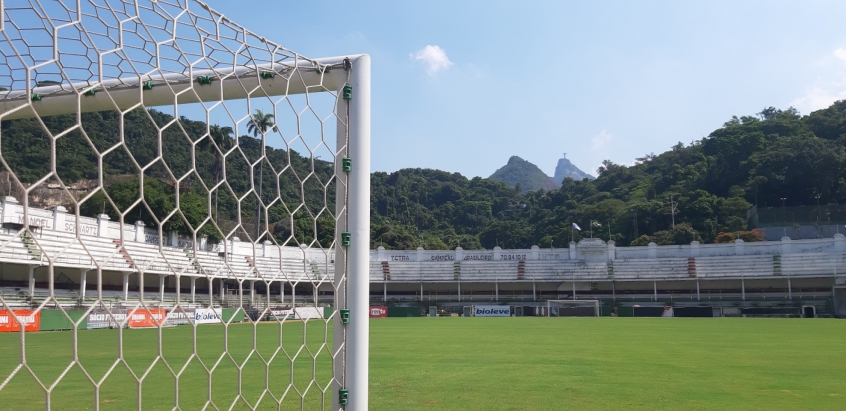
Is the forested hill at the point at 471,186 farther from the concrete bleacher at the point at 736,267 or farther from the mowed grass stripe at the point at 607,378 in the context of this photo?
the concrete bleacher at the point at 736,267

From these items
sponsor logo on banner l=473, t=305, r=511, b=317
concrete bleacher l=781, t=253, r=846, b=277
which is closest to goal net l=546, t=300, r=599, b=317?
sponsor logo on banner l=473, t=305, r=511, b=317

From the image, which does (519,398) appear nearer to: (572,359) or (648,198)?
(572,359)

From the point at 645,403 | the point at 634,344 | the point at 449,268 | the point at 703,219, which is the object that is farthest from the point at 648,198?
the point at 645,403

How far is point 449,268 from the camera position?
180ft

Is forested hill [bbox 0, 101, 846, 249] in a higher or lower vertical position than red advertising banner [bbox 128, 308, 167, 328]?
higher

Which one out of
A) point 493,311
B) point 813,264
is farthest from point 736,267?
point 493,311

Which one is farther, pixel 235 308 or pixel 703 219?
pixel 703 219

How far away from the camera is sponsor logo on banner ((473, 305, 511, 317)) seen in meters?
43.2

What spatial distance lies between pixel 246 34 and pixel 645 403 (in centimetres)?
457

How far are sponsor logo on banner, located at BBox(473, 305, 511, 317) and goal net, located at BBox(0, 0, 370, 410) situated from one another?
40352mm

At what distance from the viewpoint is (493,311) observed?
4338 centimetres

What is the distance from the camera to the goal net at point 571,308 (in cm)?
4185

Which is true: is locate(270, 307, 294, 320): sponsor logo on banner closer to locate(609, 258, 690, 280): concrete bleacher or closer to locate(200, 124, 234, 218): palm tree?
locate(200, 124, 234, 218): palm tree

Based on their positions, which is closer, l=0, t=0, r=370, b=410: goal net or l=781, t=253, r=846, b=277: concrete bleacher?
l=0, t=0, r=370, b=410: goal net
